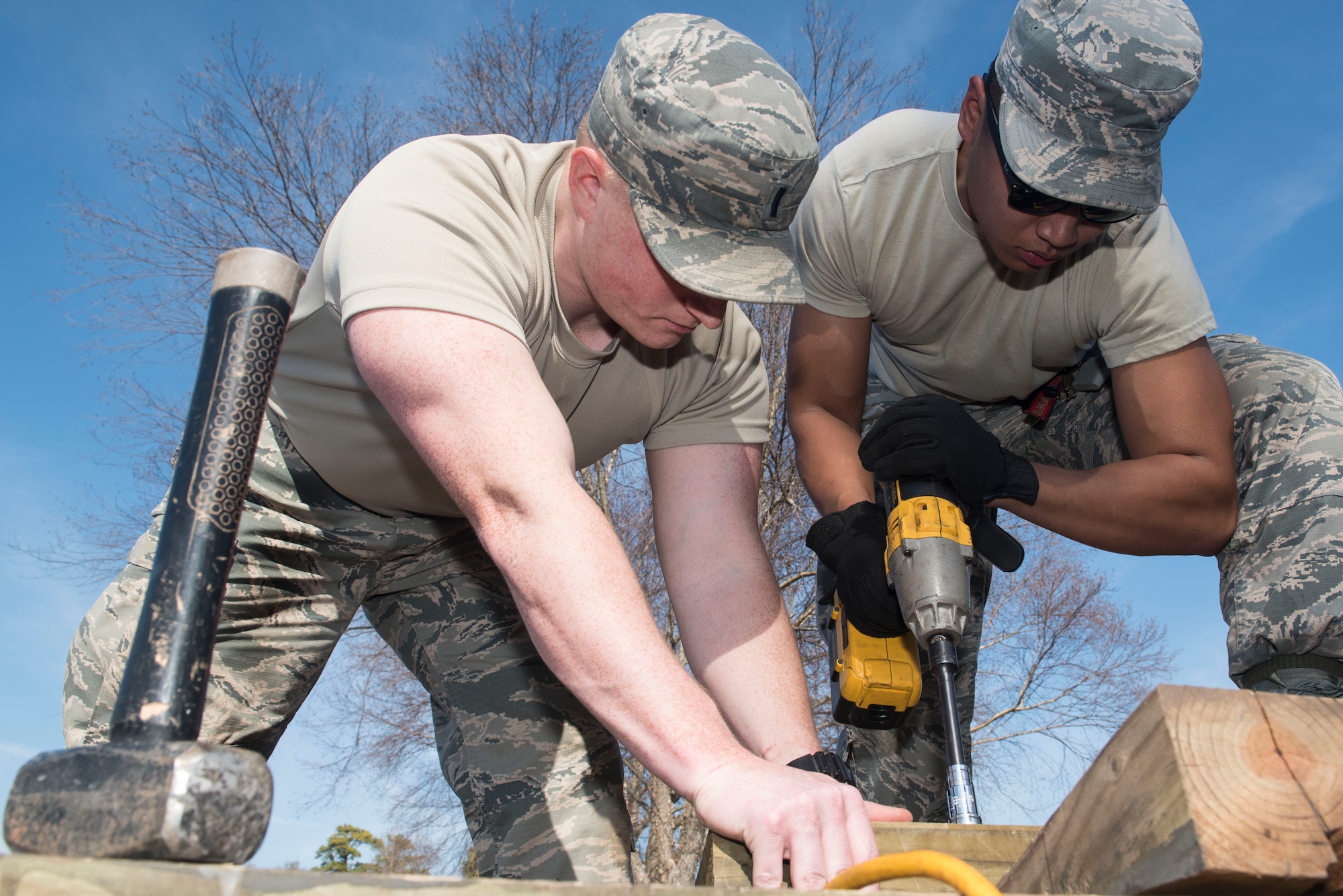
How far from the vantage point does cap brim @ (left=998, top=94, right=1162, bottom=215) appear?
2.39 metres

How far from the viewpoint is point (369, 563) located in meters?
2.51

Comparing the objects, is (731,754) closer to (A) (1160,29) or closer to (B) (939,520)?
(B) (939,520)

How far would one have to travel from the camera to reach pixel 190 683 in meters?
0.93

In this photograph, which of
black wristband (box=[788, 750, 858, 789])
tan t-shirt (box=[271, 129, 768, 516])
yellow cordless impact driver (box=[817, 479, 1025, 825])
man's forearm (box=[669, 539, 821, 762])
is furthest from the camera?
yellow cordless impact driver (box=[817, 479, 1025, 825])

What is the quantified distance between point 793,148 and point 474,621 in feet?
4.54

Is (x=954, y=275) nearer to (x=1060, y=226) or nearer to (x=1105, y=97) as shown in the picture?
(x=1060, y=226)

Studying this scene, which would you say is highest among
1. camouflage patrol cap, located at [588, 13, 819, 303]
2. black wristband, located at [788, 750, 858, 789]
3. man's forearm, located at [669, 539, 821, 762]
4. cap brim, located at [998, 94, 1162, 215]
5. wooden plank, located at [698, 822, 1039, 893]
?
cap brim, located at [998, 94, 1162, 215]

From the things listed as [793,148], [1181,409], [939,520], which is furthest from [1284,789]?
[1181,409]

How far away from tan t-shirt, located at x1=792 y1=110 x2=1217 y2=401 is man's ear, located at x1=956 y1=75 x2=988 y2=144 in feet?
0.18

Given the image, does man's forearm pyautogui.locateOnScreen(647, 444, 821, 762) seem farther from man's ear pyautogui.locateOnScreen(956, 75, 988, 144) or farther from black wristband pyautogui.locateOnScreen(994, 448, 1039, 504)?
man's ear pyautogui.locateOnScreen(956, 75, 988, 144)

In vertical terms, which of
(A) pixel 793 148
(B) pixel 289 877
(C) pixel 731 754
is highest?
(A) pixel 793 148

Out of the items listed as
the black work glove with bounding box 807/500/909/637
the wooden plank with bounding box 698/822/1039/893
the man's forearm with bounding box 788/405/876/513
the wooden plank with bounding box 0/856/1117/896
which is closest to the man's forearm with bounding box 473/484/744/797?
the wooden plank with bounding box 698/822/1039/893

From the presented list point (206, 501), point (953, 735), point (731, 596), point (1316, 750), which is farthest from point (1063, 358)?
point (206, 501)

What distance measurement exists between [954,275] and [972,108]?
18.4 inches
